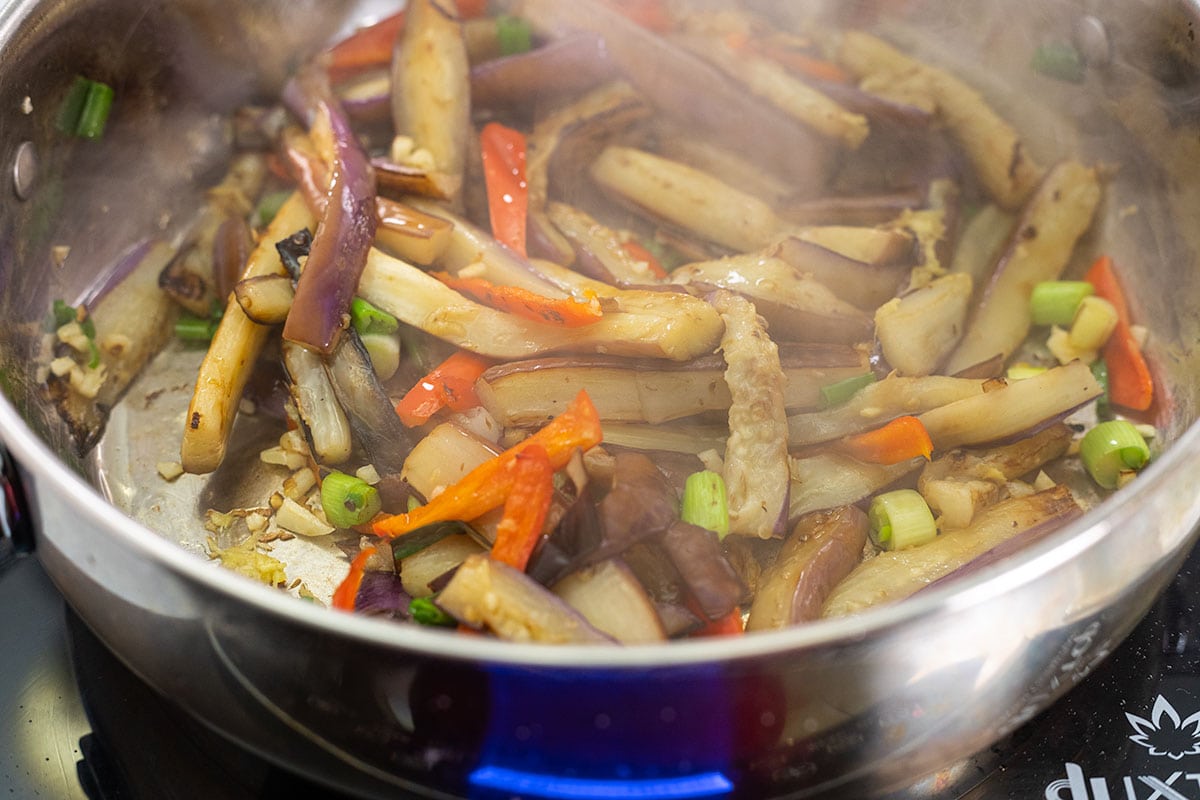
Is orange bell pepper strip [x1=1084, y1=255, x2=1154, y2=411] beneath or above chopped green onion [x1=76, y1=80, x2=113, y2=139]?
beneath

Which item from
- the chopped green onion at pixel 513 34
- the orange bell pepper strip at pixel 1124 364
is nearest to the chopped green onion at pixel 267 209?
the chopped green onion at pixel 513 34

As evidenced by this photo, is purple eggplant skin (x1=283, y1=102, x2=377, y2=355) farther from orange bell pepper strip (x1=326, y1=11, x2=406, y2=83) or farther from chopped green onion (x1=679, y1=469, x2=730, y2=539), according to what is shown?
chopped green onion (x1=679, y1=469, x2=730, y2=539)

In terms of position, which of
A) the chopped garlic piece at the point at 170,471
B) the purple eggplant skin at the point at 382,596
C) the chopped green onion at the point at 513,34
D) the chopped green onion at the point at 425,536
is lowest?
the chopped garlic piece at the point at 170,471

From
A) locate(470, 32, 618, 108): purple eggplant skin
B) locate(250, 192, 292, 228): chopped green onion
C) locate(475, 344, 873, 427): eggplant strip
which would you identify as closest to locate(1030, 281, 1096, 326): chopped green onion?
locate(475, 344, 873, 427): eggplant strip

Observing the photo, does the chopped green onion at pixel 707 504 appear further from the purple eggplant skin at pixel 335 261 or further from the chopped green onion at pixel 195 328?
the chopped green onion at pixel 195 328

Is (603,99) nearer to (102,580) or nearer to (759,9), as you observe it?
(759,9)

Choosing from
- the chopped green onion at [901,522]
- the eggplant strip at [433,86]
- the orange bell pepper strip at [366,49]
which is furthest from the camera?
the orange bell pepper strip at [366,49]

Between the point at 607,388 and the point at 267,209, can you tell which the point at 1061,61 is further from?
the point at 267,209
